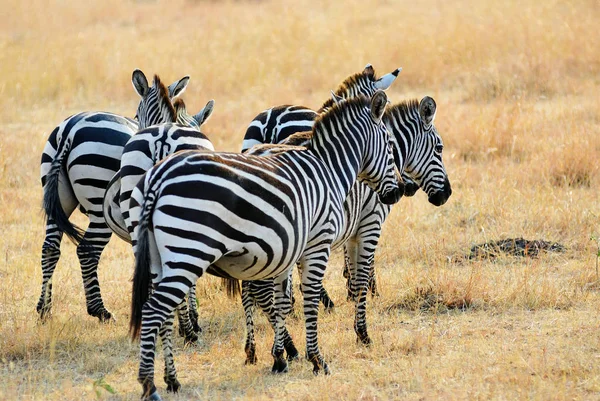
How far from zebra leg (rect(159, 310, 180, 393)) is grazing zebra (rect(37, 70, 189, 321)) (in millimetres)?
1993

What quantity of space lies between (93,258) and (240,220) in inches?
110

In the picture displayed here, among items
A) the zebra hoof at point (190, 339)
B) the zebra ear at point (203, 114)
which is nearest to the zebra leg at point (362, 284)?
the zebra hoof at point (190, 339)

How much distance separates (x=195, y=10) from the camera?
24719 millimetres

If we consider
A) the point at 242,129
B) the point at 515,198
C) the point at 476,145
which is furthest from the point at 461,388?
the point at 242,129

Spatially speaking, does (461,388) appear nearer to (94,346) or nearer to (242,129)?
(94,346)

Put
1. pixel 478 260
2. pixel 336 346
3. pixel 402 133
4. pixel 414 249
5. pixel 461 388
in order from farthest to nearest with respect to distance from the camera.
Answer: pixel 414 249 → pixel 478 260 → pixel 402 133 → pixel 336 346 → pixel 461 388

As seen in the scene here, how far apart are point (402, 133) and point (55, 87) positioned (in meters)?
10.4

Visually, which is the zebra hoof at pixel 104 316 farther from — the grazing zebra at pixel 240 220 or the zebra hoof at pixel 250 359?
the grazing zebra at pixel 240 220

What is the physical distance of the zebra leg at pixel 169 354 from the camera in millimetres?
5504

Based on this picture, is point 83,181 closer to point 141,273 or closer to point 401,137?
point 141,273

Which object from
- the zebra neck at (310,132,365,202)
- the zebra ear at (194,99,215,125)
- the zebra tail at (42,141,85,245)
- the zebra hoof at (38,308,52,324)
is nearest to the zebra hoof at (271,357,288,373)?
the zebra neck at (310,132,365,202)

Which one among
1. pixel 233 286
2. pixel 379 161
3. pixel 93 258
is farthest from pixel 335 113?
pixel 93 258

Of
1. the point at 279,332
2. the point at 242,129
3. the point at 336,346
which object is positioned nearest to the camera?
the point at 279,332

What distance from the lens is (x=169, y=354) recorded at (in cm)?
556
